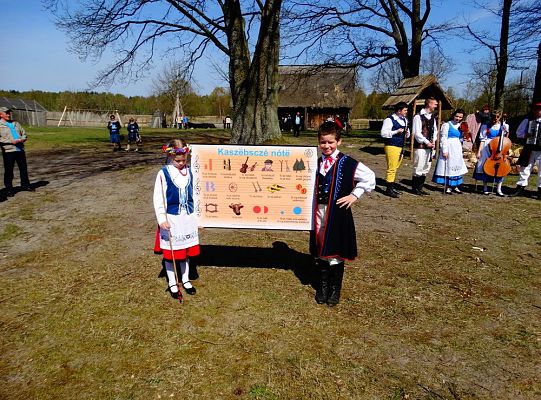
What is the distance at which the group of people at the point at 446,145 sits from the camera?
8297 millimetres

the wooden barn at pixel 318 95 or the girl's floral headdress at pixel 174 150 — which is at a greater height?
the wooden barn at pixel 318 95

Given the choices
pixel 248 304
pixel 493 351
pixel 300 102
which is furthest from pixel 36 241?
pixel 300 102

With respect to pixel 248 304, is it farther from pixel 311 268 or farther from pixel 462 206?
pixel 462 206

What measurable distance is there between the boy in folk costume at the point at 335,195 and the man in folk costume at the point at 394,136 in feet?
15.1

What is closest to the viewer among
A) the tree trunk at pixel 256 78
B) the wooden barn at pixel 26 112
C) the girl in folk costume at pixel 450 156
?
the girl in folk costume at pixel 450 156

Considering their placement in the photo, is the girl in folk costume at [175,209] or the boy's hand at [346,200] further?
the girl in folk costume at [175,209]

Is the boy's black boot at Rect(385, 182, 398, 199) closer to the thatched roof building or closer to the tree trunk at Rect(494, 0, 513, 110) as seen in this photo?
the thatched roof building

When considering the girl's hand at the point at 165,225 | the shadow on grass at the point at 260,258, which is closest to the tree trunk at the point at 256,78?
the shadow on grass at the point at 260,258

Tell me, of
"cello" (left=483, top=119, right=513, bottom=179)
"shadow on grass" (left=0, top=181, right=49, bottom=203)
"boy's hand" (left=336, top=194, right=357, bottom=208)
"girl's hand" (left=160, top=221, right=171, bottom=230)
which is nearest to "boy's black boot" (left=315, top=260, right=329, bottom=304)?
"boy's hand" (left=336, top=194, right=357, bottom=208)

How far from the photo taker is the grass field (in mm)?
2996

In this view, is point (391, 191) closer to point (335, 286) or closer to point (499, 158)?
point (499, 158)

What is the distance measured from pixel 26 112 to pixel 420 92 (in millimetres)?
47197

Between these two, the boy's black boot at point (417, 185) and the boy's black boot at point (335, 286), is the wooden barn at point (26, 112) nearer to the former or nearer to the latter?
the boy's black boot at point (417, 185)

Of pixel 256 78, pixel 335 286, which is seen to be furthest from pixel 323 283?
pixel 256 78
